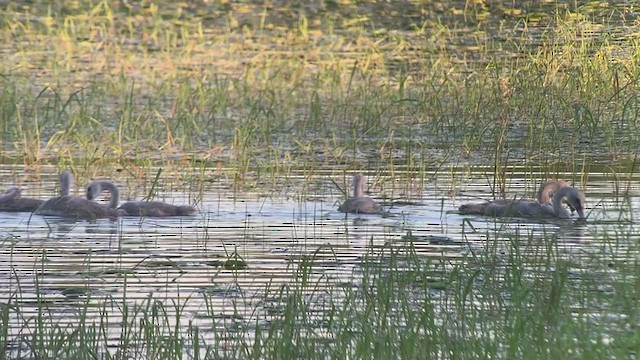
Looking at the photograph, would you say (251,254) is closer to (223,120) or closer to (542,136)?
(542,136)

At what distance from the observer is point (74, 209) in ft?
38.7

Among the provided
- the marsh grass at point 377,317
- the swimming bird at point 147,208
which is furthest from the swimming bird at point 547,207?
the marsh grass at point 377,317

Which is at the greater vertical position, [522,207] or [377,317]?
[377,317]

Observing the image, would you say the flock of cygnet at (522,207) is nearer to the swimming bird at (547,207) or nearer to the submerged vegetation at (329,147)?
the swimming bird at (547,207)

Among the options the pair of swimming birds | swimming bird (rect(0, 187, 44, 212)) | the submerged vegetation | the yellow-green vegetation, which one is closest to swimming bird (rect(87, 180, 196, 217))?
the pair of swimming birds

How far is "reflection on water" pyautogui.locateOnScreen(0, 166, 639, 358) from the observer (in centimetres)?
859

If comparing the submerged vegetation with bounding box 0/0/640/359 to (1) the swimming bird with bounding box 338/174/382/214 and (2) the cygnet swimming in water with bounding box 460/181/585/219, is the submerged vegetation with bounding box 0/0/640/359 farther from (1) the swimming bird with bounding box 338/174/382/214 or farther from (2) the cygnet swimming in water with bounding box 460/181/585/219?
(2) the cygnet swimming in water with bounding box 460/181/585/219

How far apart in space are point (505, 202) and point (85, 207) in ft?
9.84

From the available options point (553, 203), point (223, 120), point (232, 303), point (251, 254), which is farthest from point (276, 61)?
point (232, 303)

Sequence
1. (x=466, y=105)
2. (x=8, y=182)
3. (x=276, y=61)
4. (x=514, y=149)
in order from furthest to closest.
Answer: (x=276, y=61) → (x=466, y=105) → (x=514, y=149) → (x=8, y=182)

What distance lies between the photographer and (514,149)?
1441 cm

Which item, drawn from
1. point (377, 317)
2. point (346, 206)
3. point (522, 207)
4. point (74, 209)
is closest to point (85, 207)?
point (74, 209)

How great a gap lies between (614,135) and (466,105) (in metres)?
1.62

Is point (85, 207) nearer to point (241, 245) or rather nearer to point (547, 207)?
point (241, 245)
